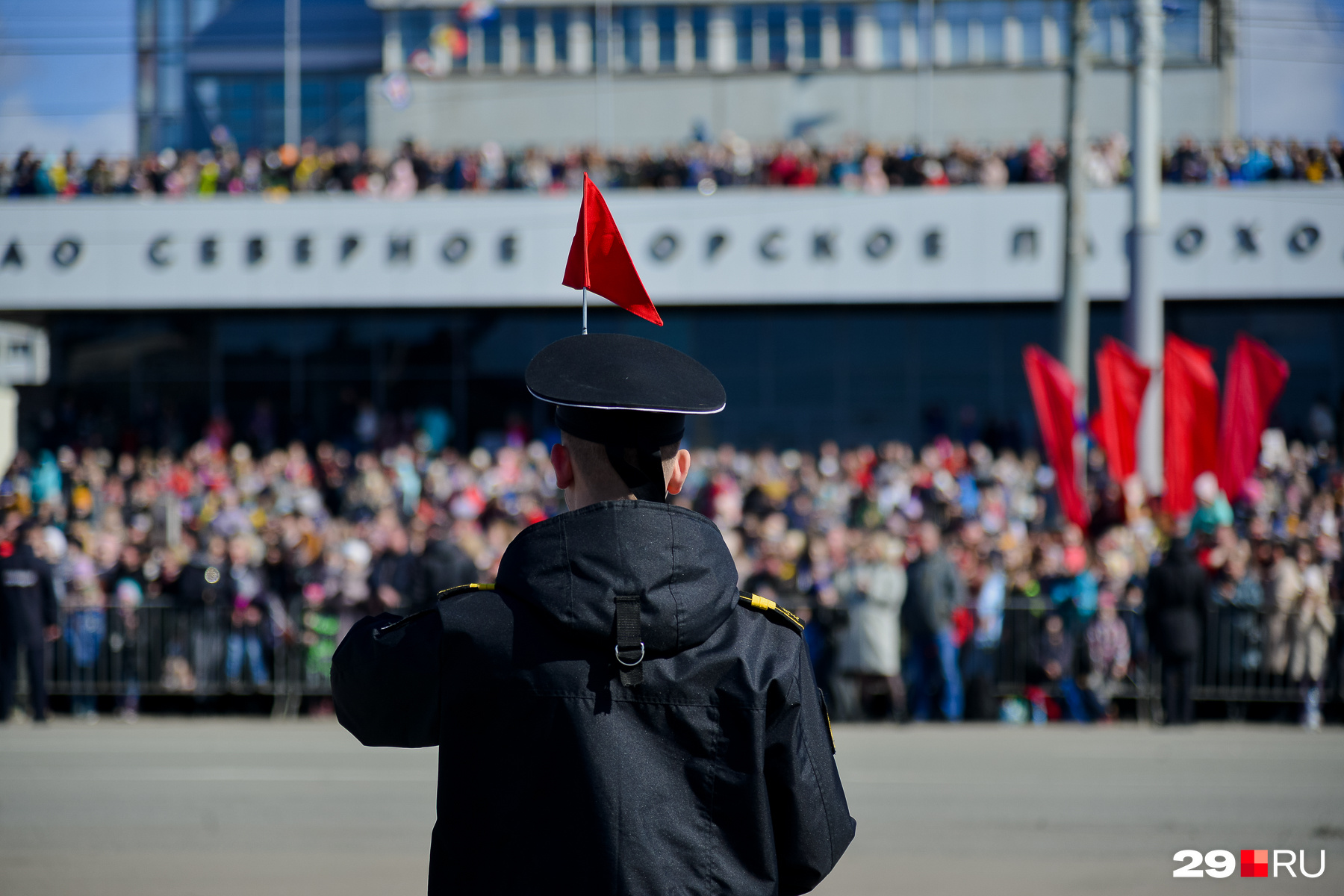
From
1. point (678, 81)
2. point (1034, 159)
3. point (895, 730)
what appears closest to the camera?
point (895, 730)

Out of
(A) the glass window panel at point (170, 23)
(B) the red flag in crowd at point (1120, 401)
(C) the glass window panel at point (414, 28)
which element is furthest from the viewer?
(C) the glass window panel at point (414, 28)

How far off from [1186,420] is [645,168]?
1177cm

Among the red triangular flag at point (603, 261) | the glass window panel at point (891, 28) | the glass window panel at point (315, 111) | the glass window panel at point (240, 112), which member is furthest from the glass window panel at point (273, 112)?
the red triangular flag at point (603, 261)

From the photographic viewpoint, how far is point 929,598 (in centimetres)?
1215

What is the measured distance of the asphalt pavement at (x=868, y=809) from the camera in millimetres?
6410

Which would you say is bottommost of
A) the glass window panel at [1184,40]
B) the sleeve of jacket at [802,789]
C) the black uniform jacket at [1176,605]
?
the black uniform jacket at [1176,605]

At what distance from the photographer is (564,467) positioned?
7.47 feet

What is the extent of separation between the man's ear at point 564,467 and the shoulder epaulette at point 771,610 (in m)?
0.33

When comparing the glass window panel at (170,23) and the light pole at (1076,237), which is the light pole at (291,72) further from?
the light pole at (1076,237)

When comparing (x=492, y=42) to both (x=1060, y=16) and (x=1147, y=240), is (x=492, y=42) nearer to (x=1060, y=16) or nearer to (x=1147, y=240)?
(x=1060, y=16)

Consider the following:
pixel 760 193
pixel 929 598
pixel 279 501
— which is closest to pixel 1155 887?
pixel 929 598

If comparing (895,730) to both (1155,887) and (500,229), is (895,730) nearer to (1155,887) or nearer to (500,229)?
(1155,887)

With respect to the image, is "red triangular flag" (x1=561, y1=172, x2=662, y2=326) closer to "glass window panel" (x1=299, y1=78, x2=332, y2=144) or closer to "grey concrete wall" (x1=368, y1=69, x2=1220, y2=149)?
"grey concrete wall" (x1=368, y1=69, x2=1220, y2=149)

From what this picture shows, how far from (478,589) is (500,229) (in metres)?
22.5
